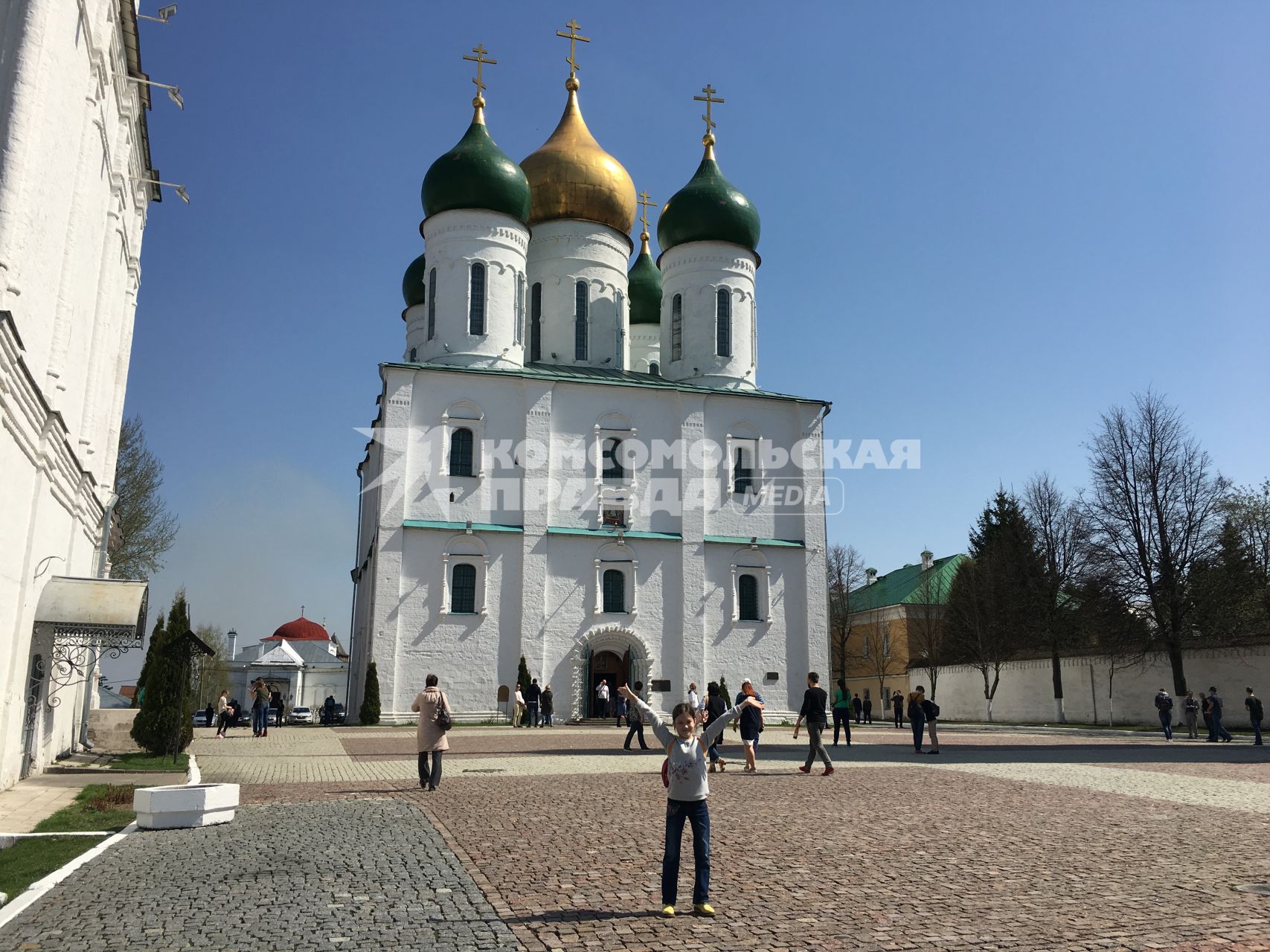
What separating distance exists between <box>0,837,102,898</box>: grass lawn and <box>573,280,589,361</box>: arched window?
97.1 feet

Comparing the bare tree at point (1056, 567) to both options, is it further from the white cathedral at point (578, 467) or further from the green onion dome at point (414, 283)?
the green onion dome at point (414, 283)

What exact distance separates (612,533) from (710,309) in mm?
9526

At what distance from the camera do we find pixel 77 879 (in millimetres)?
7410

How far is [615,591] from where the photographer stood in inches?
1330

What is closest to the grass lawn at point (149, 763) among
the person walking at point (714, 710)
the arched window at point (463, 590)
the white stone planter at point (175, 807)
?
the white stone planter at point (175, 807)

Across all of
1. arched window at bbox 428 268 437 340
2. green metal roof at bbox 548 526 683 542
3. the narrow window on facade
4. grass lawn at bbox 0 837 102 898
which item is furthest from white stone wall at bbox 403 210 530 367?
grass lawn at bbox 0 837 102 898

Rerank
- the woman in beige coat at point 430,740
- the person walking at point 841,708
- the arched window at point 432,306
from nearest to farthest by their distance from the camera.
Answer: the woman in beige coat at point 430,740 → the person walking at point 841,708 → the arched window at point 432,306

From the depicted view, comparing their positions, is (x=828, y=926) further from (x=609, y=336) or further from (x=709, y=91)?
(x=709, y=91)

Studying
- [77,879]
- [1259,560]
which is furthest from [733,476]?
[77,879]

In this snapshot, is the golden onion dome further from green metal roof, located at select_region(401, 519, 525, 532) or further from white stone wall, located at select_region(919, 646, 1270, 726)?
white stone wall, located at select_region(919, 646, 1270, 726)

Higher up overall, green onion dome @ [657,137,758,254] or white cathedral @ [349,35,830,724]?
green onion dome @ [657,137,758,254]

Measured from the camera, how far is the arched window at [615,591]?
1324 inches

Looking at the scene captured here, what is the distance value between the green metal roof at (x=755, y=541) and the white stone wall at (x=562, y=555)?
6.4 inches

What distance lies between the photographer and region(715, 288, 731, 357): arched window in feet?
124
